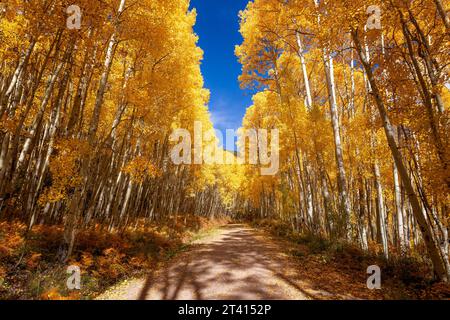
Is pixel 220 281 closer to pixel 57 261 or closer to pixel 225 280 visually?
pixel 225 280

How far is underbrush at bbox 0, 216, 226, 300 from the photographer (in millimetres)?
5082

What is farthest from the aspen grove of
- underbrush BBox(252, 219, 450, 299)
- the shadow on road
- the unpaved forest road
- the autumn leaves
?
the shadow on road

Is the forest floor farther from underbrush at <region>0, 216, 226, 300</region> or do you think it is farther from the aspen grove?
the aspen grove

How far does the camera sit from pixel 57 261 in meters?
6.30

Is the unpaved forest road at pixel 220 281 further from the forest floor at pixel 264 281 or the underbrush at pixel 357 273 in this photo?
the underbrush at pixel 357 273

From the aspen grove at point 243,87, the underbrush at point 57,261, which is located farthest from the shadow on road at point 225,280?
the aspen grove at point 243,87

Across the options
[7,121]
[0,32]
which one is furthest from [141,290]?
[0,32]

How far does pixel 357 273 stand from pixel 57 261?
8.22 meters

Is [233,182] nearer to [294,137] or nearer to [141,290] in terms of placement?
[294,137]

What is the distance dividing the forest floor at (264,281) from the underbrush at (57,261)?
0.64m

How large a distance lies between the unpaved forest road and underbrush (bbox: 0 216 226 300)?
72cm

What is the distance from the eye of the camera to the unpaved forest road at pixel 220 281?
4938mm

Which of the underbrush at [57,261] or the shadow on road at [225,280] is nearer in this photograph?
the shadow on road at [225,280]

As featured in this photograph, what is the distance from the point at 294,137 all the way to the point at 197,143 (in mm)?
7334
